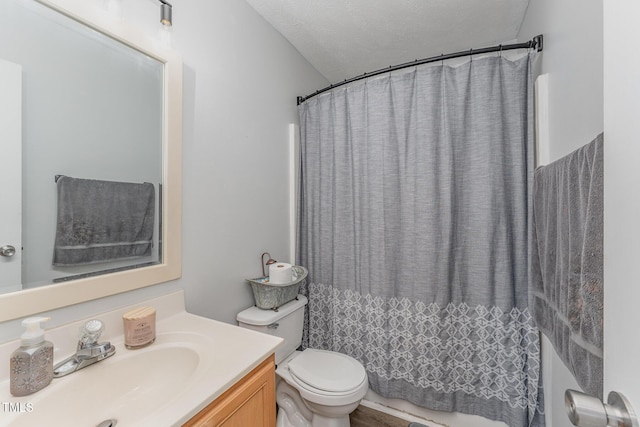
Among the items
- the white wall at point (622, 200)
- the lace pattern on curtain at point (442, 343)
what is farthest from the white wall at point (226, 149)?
the white wall at point (622, 200)

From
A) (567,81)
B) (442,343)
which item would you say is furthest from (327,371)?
(567,81)

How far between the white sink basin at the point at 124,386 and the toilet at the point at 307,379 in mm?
506

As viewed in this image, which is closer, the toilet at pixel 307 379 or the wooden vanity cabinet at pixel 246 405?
the wooden vanity cabinet at pixel 246 405

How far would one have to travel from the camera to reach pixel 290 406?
148 centimetres

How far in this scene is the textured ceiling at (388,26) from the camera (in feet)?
5.07

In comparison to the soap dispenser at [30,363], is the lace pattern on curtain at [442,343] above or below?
below

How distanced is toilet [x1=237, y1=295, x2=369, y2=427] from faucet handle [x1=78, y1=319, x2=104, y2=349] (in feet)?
2.18

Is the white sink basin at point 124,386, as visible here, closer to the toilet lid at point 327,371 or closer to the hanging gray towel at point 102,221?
the hanging gray towel at point 102,221

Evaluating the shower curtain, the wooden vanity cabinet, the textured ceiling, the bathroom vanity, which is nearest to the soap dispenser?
the bathroom vanity

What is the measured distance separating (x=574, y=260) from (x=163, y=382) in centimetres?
136

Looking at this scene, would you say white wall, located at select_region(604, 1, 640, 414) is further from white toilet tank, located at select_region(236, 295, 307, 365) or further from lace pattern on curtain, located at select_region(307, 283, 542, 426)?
white toilet tank, located at select_region(236, 295, 307, 365)

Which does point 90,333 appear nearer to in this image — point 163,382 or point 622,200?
point 163,382

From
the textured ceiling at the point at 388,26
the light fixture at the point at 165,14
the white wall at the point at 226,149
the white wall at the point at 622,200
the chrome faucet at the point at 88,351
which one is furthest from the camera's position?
the textured ceiling at the point at 388,26

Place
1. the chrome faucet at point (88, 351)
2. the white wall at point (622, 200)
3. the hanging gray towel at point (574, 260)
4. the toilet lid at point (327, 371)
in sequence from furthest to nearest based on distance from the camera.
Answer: the toilet lid at point (327, 371) < the chrome faucet at point (88, 351) < the hanging gray towel at point (574, 260) < the white wall at point (622, 200)
